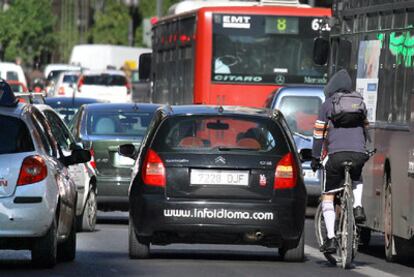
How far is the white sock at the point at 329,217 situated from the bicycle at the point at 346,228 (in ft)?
0.22

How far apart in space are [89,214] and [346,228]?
583cm

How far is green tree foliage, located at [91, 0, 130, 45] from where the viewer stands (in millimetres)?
101438

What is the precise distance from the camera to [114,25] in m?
102

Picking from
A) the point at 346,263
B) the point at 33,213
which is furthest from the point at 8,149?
the point at 346,263

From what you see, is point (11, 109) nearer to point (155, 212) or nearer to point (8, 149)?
point (8, 149)

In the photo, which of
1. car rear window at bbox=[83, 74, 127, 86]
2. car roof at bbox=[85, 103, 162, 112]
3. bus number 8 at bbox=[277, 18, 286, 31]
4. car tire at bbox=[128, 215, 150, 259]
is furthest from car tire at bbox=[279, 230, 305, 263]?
car rear window at bbox=[83, 74, 127, 86]

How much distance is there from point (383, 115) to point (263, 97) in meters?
13.4

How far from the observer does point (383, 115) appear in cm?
1681

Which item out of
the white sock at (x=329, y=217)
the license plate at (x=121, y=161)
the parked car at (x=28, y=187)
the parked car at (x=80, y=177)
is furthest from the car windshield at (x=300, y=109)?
the parked car at (x=28, y=187)

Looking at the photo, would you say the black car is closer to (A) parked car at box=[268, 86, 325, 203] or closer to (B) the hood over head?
(B) the hood over head

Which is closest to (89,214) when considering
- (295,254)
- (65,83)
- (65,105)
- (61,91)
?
(295,254)

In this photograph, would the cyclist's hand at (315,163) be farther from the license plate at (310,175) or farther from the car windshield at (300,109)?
the car windshield at (300,109)

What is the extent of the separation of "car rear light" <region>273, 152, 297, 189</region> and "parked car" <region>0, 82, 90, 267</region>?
1959 mm

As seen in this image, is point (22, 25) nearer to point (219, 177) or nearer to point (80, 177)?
point (80, 177)
